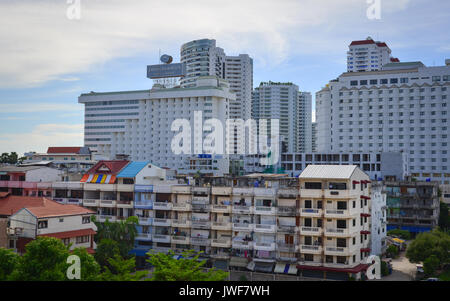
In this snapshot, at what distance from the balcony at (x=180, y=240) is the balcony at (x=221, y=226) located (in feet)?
12.6

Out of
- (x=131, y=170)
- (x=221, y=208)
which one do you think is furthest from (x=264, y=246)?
(x=131, y=170)

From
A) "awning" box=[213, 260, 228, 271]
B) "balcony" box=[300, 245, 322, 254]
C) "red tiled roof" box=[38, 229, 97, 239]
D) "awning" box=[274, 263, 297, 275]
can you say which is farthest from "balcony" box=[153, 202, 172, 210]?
"balcony" box=[300, 245, 322, 254]

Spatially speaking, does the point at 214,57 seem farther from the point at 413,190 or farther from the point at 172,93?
the point at 413,190

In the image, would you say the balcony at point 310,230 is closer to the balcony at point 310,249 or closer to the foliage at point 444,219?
the balcony at point 310,249

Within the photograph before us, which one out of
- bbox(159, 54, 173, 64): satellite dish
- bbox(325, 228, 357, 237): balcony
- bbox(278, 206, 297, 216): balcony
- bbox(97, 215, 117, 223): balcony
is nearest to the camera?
bbox(325, 228, 357, 237): balcony

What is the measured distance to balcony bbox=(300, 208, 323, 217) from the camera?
51969mm

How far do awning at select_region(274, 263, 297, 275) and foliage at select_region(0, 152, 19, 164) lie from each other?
341ft

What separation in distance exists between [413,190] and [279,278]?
1880 inches

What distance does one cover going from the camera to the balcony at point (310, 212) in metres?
52.0

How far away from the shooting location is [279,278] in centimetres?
4978

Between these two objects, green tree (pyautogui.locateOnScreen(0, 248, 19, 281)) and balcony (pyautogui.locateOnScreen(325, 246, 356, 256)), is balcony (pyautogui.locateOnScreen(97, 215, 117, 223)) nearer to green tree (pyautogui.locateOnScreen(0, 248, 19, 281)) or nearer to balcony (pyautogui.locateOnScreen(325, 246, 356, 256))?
green tree (pyautogui.locateOnScreen(0, 248, 19, 281))

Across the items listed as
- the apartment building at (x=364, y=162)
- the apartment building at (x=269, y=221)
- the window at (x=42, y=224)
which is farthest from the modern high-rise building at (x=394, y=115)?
the window at (x=42, y=224)

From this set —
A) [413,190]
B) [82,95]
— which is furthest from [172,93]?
[413,190]

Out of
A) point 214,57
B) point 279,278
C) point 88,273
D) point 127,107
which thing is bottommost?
point 279,278
